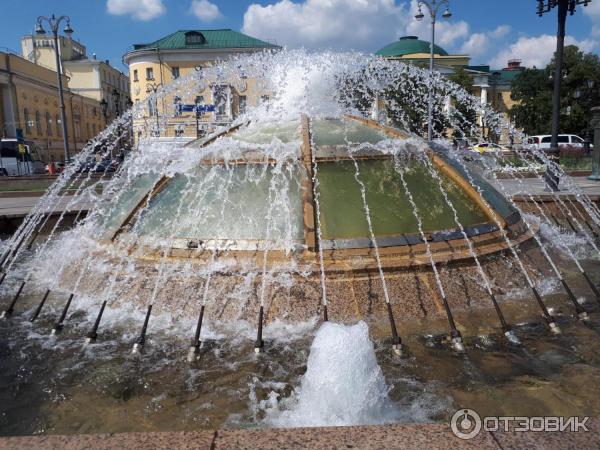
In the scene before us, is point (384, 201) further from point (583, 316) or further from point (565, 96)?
point (565, 96)

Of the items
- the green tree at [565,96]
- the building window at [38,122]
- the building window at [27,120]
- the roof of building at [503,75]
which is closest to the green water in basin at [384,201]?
the green tree at [565,96]

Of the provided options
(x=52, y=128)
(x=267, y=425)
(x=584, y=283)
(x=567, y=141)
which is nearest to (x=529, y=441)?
(x=267, y=425)

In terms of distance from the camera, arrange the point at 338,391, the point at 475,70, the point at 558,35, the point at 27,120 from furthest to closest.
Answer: the point at 475,70 < the point at 27,120 < the point at 558,35 < the point at 338,391

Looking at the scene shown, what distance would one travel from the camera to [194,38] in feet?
162

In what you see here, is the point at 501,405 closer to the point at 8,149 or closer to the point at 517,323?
the point at 517,323

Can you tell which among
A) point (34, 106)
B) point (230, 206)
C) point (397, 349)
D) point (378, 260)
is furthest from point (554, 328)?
point (34, 106)

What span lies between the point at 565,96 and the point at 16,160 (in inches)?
1741

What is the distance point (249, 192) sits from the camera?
5.01 meters

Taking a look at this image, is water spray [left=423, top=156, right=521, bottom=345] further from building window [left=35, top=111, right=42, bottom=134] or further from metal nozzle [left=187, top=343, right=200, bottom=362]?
building window [left=35, top=111, right=42, bottom=134]

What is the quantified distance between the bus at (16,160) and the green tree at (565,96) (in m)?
39.1

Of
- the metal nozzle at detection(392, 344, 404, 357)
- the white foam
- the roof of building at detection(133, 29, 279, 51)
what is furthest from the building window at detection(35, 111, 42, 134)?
the white foam

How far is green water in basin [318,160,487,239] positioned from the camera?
15.5 feet

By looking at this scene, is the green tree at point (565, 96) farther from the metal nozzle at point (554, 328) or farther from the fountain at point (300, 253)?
the metal nozzle at point (554, 328)

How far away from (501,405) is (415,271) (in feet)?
5.32
